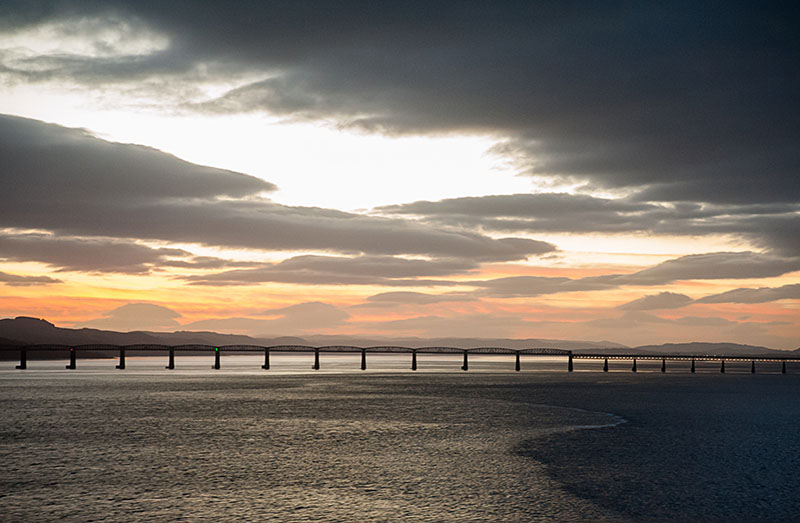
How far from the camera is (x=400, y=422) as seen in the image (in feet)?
131

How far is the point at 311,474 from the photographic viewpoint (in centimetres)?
2200

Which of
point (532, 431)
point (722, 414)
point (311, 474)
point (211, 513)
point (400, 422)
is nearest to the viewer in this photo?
point (211, 513)

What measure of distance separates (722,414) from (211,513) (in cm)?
4045

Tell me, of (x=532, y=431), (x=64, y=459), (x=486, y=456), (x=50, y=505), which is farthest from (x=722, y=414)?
(x=50, y=505)

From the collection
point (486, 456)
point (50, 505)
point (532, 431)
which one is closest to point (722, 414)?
point (532, 431)

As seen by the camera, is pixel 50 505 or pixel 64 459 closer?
pixel 50 505

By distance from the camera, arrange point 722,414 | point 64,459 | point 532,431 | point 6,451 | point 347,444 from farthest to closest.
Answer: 1. point 722,414
2. point 532,431
3. point 347,444
4. point 6,451
5. point 64,459

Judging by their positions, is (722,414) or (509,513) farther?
(722,414)

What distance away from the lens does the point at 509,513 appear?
1662 cm

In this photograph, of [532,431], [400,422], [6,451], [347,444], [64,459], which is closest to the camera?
[64,459]

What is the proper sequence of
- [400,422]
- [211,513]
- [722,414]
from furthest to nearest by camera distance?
[722,414]
[400,422]
[211,513]

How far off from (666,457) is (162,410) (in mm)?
32954

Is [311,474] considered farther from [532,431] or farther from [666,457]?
[532,431]

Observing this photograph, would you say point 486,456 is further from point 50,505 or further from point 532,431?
point 50,505
